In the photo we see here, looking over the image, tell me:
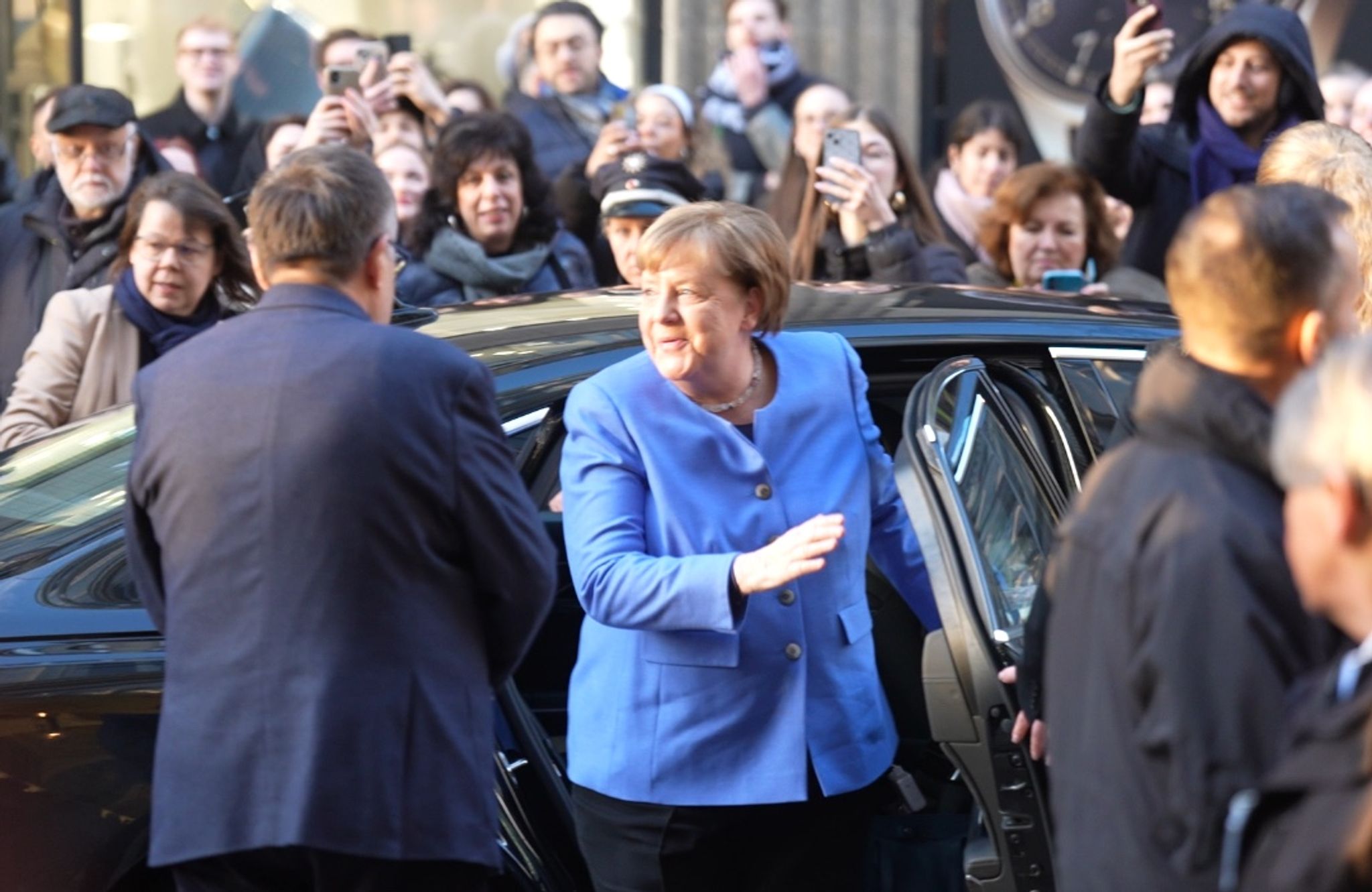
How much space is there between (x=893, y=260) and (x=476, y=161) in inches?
48.3

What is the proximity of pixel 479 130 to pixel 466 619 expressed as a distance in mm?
Result: 3301

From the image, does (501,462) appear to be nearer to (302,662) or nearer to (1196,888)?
(302,662)

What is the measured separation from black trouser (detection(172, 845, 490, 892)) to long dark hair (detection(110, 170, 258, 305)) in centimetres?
242

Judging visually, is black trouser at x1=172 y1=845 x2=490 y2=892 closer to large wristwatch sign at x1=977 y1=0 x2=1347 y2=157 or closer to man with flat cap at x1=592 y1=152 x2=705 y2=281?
man with flat cap at x1=592 y1=152 x2=705 y2=281

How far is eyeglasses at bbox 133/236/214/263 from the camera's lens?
16.5ft

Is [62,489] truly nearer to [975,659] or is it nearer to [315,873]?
[315,873]

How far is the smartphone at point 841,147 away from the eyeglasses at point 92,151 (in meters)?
1.98

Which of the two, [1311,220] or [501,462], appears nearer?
[1311,220]

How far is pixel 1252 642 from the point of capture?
7.28 ft

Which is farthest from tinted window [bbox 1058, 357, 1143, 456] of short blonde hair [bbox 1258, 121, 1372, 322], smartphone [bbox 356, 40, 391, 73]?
smartphone [bbox 356, 40, 391, 73]

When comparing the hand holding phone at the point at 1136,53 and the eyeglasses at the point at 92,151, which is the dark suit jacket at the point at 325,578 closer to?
the eyeglasses at the point at 92,151

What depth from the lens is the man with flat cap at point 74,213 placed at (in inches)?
227

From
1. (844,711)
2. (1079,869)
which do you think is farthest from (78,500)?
(1079,869)

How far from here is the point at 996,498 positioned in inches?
138
